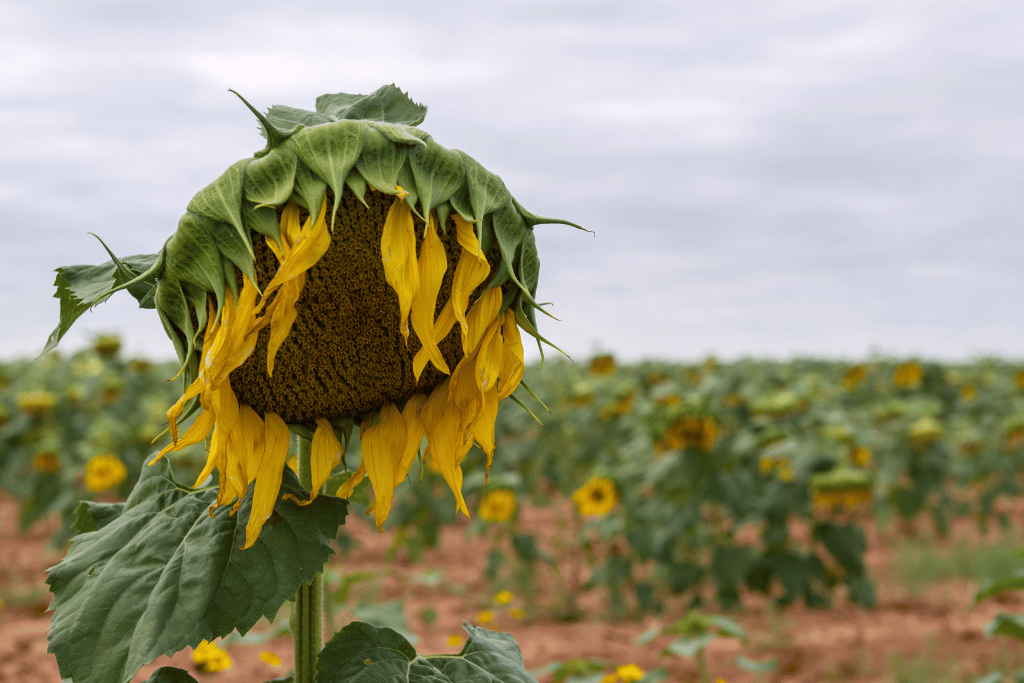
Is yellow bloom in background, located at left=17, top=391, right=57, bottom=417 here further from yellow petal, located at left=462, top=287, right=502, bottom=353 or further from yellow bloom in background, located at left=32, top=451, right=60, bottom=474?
yellow petal, located at left=462, top=287, right=502, bottom=353

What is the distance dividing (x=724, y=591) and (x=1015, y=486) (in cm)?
396

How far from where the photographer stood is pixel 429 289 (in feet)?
2.70

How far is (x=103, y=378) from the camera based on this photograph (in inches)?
253

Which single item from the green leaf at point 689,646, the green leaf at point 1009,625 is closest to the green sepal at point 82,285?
the green leaf at point 689,646

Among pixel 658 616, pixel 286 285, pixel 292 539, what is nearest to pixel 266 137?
pixel 286 285

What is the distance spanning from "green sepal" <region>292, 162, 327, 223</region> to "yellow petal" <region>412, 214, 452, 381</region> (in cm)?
11

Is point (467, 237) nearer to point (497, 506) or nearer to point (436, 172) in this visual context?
point (436, 172)

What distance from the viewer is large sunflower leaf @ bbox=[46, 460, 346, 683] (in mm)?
839

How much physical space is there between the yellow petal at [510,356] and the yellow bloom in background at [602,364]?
5.39 meters

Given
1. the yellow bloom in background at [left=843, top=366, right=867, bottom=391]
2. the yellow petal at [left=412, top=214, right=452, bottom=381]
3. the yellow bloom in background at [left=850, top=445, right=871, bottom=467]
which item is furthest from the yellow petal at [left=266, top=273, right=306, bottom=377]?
the yellow bloom in background at [left=843, top=366, right=867, bottom=391]

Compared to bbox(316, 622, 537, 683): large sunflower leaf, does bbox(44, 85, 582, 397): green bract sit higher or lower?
higher

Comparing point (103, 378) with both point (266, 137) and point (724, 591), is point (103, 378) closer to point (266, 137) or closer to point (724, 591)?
point (724, 591)

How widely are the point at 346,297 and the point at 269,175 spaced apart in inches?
5.9

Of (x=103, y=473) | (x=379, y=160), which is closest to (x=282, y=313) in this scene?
(x=379, y=160)
